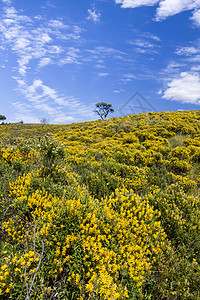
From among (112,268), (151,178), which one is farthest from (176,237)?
(151,178)

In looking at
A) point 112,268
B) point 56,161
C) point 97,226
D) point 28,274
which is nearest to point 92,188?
point 56,161

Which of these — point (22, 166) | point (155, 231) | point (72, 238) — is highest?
point (22, 166)

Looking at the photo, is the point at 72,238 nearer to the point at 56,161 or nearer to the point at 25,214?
the point at 25,214

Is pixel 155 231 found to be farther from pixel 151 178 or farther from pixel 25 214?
pixel 151 178

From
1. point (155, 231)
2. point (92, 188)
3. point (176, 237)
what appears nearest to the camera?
point (155, 231)

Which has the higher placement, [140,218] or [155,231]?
[140,218]

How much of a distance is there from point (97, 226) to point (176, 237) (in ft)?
7.13

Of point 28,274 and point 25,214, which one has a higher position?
point 25,214

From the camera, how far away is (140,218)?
360 centimetres

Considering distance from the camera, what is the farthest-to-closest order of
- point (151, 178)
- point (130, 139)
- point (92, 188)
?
point (130, 139) → point (151, 178) → point (92, 188)

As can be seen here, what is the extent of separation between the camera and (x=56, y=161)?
5.99 meters

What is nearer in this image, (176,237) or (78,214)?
(78,214)

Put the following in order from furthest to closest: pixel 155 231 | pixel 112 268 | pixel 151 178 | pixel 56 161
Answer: pixel 151 178, pixel 56 161, pixel 155 231, pixel 112 268

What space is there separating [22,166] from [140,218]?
433cm
